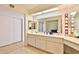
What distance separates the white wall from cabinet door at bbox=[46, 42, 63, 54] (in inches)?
95.3

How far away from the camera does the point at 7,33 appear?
17.3 ft

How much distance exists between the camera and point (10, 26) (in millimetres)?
5520

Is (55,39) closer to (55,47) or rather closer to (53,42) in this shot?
(53,42)

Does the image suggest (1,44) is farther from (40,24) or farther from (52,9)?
(52,9)

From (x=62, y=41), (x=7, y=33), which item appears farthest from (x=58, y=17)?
(x=7, y=33)

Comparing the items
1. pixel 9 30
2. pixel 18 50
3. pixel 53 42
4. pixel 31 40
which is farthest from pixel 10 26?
pixel 53 42

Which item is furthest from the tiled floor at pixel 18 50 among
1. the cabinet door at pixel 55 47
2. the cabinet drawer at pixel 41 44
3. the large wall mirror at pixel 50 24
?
the large wall mirror at pixel 50 24

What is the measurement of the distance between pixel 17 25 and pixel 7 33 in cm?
108

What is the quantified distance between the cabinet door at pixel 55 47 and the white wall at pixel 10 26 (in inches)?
95.3

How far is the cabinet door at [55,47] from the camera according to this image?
10.4ft

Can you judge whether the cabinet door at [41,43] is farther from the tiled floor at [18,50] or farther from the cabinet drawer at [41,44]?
the tiled floor at [18,50]

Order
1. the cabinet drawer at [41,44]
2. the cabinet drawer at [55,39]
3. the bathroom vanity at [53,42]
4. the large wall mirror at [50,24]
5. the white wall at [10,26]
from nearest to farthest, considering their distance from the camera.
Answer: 1. the bathroom vanity at [53,42]
2. the cabinet drawer at [55,39]
3. the large wall mirror at [50,24]
4. the cabinet drawer at [41,44]
5. the white wall at [10,26]

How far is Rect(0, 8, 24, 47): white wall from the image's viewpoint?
4.95 m
